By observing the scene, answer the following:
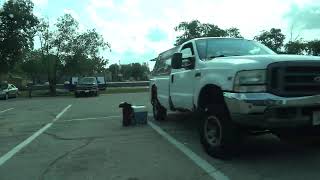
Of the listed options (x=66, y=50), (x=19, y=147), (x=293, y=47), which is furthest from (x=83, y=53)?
(x=19, y=147)

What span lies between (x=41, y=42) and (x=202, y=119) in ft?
157

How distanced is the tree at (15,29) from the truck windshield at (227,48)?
44268mm

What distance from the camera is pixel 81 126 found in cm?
1493

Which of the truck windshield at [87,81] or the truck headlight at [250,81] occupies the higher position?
the truck headlight at [250,81]

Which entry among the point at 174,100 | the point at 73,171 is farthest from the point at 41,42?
the point at 73,171

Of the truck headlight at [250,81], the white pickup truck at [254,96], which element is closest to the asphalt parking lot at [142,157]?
the white pickup truck at [254,96]

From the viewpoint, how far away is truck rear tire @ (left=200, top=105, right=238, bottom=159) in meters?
8.12

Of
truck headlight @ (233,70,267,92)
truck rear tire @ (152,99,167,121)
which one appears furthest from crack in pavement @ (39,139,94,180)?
truck rear tire @ (152,99,167,121)

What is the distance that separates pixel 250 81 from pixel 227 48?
2677 millimetres

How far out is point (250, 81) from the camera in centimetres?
767

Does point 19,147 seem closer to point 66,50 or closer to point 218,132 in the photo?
point 218,132

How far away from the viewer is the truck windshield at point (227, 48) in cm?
1000

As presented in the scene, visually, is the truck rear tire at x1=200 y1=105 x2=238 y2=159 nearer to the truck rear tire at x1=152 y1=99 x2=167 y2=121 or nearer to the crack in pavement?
the crack in pavement

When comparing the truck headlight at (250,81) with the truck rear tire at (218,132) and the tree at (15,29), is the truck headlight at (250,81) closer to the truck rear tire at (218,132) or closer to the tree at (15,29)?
the truck rear tire at (218,132)
